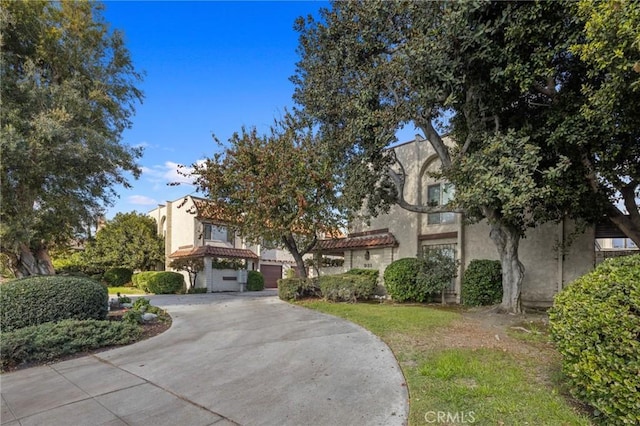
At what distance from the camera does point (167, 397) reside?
14.7 ft

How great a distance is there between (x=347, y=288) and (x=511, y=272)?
5524 millimetres

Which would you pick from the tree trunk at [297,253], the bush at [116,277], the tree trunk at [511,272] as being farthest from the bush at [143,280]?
the tree trunk at [511,272]

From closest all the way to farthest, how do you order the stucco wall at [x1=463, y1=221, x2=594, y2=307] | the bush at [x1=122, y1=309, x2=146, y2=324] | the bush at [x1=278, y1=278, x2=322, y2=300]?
the bush at [x1=122, y1=309, x2=146, y2=324]
the stucco wall at [x1=463, y1=221, x2=594, y2=307]
the bush at [x1=278, y1=278, x2=322, y2=300]

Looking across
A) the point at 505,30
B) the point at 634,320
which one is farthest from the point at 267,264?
the point at 634,320

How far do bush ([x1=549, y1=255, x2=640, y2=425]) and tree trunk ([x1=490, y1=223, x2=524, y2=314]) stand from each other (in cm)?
677

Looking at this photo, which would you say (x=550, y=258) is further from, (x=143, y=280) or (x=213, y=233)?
(x=143, y=280)

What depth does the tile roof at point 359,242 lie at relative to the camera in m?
16.2

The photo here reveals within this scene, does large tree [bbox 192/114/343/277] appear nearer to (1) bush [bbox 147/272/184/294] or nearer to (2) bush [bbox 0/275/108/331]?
(2) bush [bbox 0/275/108/331]

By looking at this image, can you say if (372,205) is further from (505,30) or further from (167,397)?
(167,397)

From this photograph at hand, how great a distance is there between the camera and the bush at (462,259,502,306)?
39.2 feet

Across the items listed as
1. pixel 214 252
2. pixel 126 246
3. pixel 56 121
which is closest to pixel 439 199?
pixel 56 121

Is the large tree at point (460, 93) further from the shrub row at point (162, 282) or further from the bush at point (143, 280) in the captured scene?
the bush at point (143, 280)

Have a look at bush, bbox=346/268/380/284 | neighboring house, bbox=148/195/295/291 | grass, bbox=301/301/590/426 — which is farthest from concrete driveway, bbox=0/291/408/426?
neighboring house, bbox=148/195/295/291

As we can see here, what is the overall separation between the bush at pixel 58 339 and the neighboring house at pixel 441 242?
424 inches
